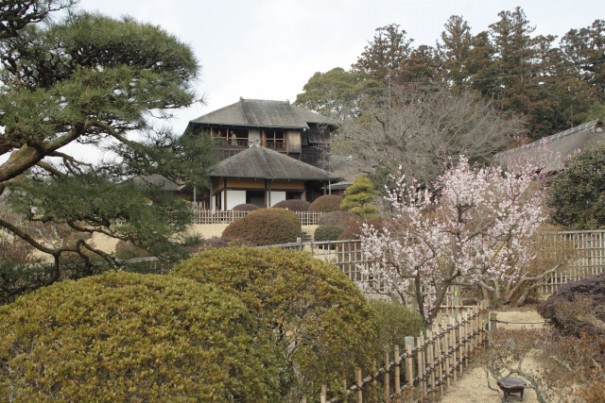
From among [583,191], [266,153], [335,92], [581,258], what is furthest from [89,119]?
[335,92]

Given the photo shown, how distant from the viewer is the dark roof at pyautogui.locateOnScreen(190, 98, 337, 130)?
98.2ft

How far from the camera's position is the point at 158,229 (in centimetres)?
427

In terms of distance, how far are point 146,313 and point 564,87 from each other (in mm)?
34689

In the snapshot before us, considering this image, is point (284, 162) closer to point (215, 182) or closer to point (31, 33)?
point (215, 182)

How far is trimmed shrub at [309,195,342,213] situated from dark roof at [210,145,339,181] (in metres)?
2.65

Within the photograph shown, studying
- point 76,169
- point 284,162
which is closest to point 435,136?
point 284,162

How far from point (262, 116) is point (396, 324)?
2824 cm

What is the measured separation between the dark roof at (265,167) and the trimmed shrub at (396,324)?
19666mm

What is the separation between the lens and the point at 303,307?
3273 mm

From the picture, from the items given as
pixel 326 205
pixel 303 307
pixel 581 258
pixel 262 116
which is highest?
pixel 262 116

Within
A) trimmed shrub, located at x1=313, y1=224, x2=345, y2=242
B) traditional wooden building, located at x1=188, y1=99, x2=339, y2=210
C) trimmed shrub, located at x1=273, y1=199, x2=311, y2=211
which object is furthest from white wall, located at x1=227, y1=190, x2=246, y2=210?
trimmed shrub, located at x1=313, y1=224, x2=345, y2=242

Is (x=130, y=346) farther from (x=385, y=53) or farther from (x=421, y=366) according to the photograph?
(x=385, y=53)

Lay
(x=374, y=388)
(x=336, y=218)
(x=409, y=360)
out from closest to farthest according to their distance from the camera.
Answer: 1. (x=374, y=388)
2. (x=409, y=360)
3. (x=336, y=218)

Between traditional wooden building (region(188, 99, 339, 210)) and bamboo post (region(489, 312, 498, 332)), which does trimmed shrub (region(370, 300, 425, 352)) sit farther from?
traditional wooden building (region(188, 99, 339, 210))
